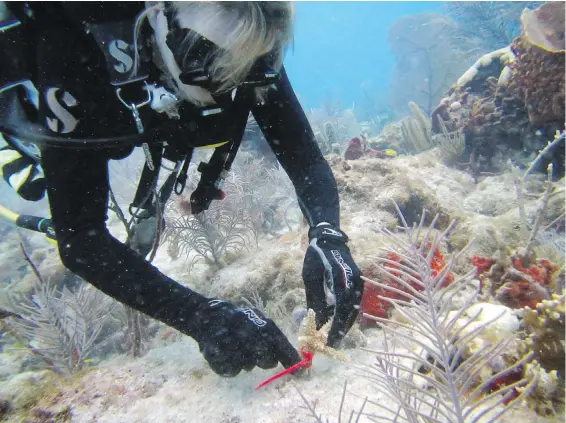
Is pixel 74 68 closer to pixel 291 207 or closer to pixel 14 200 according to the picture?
pixel 291 207

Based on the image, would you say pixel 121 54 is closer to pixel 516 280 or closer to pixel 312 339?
pixel 312 339

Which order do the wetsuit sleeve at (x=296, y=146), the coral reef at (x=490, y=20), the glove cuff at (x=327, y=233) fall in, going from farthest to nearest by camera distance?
the coral reef at (x=490, y=20) → the wetsuit sleeve at (x=296, y=146) → the glove cuff at (x=327, y=233)

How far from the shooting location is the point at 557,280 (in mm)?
2434

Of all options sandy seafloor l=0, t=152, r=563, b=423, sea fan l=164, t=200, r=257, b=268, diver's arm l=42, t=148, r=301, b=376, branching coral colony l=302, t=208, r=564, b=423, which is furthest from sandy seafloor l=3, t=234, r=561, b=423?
sea fan l=164, t=200, r=257, b=268

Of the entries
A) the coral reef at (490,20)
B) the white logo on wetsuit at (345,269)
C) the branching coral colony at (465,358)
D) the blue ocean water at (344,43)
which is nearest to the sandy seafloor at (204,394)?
the branching coral colony at (465,358)

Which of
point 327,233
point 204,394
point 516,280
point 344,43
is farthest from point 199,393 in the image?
point 344,43

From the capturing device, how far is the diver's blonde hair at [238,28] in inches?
55.5

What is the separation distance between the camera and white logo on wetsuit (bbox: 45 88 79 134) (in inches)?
62.3

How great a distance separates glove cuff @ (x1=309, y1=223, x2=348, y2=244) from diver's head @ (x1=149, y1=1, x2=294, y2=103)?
0.95 meters

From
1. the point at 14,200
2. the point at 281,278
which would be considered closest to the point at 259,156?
the point at 281,278

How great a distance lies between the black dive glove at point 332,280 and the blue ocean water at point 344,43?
248 ft

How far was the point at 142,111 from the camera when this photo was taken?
1.78m

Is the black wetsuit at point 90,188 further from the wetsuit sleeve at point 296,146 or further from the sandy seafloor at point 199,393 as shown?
the wetsuit sleeve at point 296,146

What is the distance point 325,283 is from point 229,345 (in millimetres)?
618
